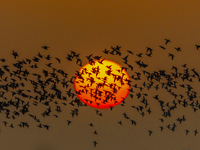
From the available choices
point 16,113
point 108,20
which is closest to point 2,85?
point 16,113

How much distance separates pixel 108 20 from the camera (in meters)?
1.64

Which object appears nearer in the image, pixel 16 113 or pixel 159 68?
pixel 159 68

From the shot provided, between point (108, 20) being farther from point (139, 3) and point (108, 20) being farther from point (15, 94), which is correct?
point (15, 94)

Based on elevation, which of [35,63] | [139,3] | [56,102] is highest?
[139,3]

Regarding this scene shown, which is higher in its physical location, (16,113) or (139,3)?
(139,3)

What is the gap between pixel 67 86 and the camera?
5.49 ft

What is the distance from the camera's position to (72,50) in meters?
1.67

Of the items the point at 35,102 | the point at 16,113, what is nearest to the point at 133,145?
the point at 35,102

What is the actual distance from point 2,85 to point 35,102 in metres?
0.33

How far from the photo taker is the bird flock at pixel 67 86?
1.61m

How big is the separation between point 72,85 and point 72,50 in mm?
298

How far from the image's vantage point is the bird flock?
5.27 feet


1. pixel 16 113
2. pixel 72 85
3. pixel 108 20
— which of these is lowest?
pixel 16 113

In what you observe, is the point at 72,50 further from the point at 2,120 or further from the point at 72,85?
the point at 2,120
